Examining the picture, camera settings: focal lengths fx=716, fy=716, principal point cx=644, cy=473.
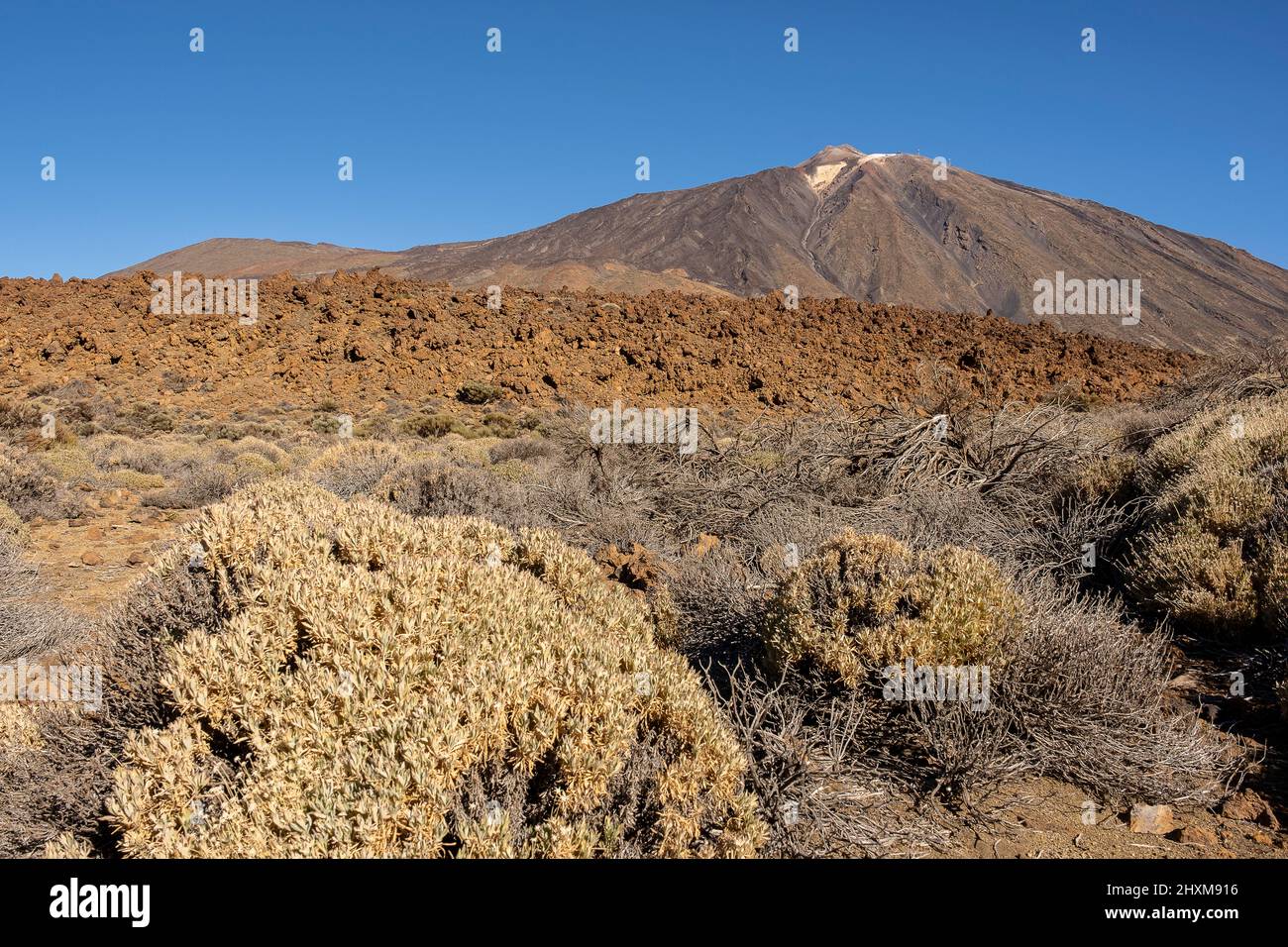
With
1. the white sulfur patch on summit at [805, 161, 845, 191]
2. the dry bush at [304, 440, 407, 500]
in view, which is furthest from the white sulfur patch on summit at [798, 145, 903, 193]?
the dry bush at [304, 440, 407, 500]

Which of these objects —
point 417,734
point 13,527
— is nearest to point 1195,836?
point 417,734

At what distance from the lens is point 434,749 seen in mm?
1785

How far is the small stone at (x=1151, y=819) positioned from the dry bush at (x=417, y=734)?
1.46 m

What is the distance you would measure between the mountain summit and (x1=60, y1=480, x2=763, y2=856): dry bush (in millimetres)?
A: 75051

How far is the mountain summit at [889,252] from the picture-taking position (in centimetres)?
8838

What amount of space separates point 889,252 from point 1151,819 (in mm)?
110496

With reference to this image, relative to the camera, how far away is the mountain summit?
88375 mm

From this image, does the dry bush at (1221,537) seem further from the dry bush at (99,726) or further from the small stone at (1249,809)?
the dry bush at (99,726)

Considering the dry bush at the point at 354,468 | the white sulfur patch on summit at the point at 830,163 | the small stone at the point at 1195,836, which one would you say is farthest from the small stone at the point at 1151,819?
the white sulfur patch on summit at the point at 830,163

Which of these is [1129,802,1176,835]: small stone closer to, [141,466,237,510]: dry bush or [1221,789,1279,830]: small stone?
[1221,789,1279,830]: small stone

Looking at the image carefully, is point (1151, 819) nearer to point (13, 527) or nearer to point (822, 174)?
point (13, 527)
